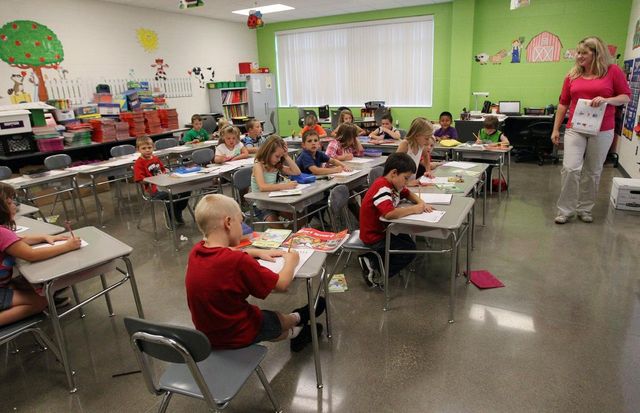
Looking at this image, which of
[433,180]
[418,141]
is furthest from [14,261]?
[418,141]

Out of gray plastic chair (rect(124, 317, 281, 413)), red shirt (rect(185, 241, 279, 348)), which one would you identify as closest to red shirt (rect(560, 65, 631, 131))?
red shirt (rect(185, 241, 279, 348))

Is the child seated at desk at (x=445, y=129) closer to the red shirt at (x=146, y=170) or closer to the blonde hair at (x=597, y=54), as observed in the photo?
the blonde hair at (x=597, y=54)

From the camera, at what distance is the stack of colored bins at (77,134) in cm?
623

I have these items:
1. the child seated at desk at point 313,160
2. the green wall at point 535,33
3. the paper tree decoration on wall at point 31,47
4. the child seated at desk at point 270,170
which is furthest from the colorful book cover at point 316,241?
the green wall at point 535,33

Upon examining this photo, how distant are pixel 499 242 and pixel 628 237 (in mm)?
1216

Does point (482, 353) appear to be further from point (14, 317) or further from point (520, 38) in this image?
point (520, 38)

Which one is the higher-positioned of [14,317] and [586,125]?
[586,125]

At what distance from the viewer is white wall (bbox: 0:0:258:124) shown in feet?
20.5

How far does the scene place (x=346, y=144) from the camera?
492cm

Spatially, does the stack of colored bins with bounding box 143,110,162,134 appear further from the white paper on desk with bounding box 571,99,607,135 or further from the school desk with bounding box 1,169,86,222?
the white paper on desk with bounding box 571,99,607,135

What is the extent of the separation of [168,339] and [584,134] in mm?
4283

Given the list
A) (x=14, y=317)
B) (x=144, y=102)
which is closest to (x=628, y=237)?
(x=14, y=317)

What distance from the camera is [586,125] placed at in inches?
156

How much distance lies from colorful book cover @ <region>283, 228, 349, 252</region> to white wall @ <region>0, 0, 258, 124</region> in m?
5.87
